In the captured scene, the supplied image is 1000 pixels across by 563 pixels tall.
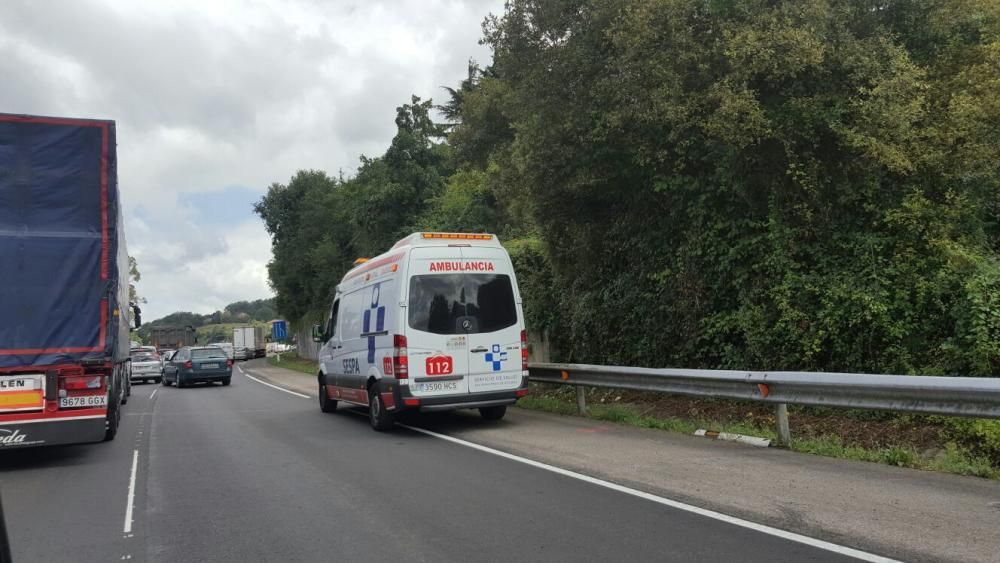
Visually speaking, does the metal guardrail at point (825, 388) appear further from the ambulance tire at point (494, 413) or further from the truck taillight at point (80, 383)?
the truck taillight at point (80, 383)

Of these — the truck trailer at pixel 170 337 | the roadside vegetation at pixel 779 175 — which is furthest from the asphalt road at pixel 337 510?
the truck trailer at pixel 170 337

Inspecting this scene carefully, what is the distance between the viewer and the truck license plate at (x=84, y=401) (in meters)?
9.20

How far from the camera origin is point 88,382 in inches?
369

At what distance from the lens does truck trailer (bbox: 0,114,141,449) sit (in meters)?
8.98

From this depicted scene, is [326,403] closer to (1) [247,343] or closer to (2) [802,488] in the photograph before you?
(2) [802,488]

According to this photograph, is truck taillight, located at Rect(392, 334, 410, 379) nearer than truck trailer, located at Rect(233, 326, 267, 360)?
Yes

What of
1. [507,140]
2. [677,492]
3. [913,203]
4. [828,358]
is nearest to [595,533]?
[677,492]

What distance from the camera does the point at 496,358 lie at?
441 inches

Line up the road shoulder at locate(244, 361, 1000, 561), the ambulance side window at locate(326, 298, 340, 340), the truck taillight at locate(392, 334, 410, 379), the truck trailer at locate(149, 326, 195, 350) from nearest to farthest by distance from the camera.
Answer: the road shoulder at locate(244, 361, 1000, 561) → the truck taillight at locate(392, 334, 410, 379) → the ambulance side window at locate(326, 298, 340, 340) → the truck trailer at locate(149, 326, 195, 350)

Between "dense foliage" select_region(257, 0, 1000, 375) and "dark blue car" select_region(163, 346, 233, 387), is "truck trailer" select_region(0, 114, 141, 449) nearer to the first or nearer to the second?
"dense foliage" select_region(257, 0, 1000, 375)

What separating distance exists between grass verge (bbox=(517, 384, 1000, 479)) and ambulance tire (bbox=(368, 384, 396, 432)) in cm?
311

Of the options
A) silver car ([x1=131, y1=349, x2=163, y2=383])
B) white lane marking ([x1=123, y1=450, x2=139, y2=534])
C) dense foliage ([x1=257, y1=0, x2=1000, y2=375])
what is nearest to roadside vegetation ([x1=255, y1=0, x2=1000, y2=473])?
dense foliage ([x1=257, y1=0, x2=1000, y2=375])

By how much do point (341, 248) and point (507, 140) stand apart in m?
28.6

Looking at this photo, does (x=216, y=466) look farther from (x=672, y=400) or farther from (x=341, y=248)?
(x=341, y=248)
